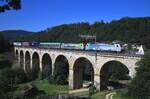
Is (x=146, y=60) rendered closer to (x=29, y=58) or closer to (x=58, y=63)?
(x=58, y=63)

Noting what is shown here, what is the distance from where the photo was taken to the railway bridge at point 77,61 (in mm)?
38097

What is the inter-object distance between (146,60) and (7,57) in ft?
214

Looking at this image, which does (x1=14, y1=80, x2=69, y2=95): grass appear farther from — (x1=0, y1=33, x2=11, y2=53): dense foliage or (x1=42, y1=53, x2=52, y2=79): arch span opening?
(x1=0, y1=33, x2=11, y2=53): dense foliage

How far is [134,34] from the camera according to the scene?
111 metres

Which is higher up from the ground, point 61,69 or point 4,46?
point 4,46

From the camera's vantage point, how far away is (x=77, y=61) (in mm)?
49469

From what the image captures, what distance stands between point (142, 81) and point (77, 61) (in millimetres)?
18157

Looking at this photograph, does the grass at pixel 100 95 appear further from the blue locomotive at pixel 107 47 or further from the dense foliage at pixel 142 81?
the blue locomotive at pixel 107 47

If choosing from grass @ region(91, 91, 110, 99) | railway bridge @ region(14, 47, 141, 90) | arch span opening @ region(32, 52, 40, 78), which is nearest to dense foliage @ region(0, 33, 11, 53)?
railway bridge @ region(14, 47, 141, 90)

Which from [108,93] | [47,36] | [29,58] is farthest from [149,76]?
[47,36]

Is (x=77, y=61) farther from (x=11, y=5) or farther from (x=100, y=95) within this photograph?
(x=11, y=5)

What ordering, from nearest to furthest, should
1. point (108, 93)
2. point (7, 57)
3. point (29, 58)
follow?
point (108, 93) < point (29, 58) < point (7, 57)

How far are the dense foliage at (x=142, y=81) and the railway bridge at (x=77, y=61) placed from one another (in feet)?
6.53

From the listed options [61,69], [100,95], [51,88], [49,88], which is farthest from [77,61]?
[61,69]
